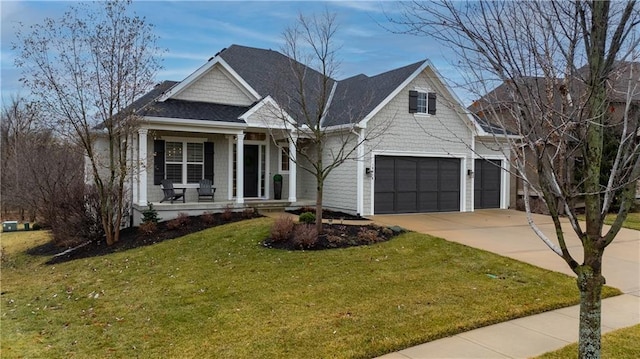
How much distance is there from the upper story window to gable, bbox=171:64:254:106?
6.02 m

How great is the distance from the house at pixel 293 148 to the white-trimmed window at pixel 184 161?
35 mm

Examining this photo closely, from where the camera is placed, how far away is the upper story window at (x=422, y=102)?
16.1 m

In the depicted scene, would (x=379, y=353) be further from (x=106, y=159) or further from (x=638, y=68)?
(x=106, y=159)

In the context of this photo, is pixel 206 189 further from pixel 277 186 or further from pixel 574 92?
pixel 574 92

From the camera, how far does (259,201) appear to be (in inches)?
637

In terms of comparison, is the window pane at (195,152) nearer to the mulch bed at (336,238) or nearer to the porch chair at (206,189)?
the porch chair at (206,189)

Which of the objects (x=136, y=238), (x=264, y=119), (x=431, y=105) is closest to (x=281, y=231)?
(x=136, y=238)

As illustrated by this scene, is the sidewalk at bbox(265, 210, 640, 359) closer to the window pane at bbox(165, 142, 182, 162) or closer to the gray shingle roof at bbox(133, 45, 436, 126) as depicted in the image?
the gray shingle roof at bbox(133, 45, 436, 126)

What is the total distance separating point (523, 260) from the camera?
30.0 ft

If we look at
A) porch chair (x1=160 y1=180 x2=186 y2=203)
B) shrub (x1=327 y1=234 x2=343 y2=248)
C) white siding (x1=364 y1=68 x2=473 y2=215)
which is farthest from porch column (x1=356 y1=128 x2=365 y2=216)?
Result: porch chair (x1=160 y1=180 x2=186 y2=203)

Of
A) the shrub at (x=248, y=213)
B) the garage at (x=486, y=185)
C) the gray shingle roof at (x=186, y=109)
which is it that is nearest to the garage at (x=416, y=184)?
the garage at (x=486, y=185)

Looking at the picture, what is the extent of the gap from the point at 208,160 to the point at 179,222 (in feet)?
12.4

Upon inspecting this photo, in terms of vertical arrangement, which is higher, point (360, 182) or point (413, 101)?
point (413, 101)

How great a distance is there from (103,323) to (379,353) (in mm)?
4214
